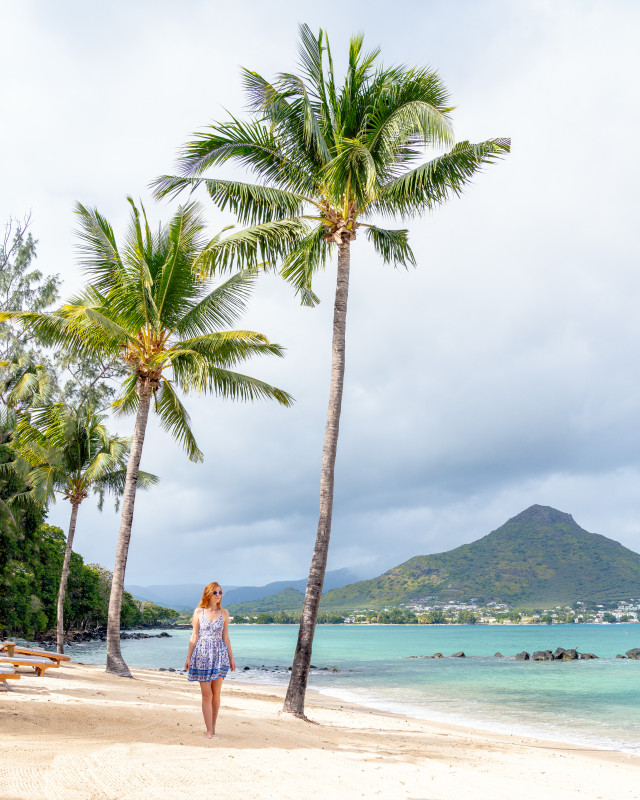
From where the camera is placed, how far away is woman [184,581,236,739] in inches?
252

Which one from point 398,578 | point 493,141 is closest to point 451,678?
point 493,141

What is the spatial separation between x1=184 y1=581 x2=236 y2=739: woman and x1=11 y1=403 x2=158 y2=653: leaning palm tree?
58.8 feet

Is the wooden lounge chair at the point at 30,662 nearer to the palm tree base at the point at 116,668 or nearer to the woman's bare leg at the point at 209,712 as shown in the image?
the palm tree base at the point at 116,668

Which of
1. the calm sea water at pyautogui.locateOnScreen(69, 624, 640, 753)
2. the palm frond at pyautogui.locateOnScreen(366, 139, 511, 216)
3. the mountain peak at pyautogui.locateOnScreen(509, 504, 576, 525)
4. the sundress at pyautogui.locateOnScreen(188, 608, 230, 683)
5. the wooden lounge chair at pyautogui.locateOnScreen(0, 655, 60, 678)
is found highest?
the mountain peak at pyautogui.locateOnScreen(509, 504, 576, 525)

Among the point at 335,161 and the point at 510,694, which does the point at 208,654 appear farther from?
the point at 510,694

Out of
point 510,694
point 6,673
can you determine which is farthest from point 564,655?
point 6,673

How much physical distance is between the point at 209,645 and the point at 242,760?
1.13 meters

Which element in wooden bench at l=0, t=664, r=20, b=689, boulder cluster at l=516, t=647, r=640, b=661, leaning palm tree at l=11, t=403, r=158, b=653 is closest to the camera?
wooden bench at l=0, t=664, r=20, b=689

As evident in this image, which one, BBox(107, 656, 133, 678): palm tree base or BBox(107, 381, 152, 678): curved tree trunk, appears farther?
BBox(107, 381, 152, 678): curved tree trunk

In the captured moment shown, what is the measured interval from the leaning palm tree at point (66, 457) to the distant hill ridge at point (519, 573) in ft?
398

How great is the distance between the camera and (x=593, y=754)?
1010 centimetres

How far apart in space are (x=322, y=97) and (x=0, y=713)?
10.3 m

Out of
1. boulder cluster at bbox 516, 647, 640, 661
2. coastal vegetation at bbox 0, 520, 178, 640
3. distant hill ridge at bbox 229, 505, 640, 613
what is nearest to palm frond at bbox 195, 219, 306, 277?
coastal vegetation at bbox 0, 520, 178, 640

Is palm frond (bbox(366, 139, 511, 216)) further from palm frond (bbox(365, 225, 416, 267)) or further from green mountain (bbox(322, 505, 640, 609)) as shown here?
green mountain (bbox(322, 505, 640, 609))
